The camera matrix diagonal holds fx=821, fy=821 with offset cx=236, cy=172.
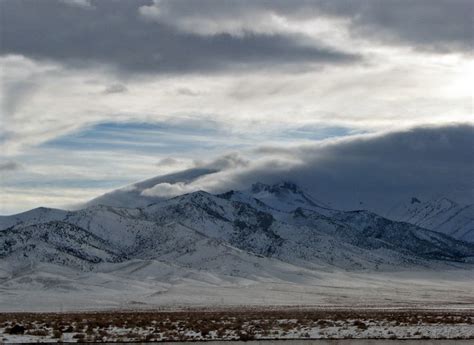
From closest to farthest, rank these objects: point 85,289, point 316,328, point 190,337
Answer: point 190,337 → point 316,328 → point 85,289

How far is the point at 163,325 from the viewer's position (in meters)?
55.2

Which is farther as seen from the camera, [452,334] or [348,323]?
[348,323]

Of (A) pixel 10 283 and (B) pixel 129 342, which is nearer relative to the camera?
(B) pixel 129 342

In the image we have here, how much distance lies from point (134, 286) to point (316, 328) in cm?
12163

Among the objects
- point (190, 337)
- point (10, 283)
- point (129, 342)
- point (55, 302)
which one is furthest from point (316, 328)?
point (10, 283)

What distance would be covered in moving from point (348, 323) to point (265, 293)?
107m

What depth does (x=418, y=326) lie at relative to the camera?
5522cm

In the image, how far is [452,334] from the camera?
49.4 m

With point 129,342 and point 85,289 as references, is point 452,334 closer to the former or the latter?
point 129,342

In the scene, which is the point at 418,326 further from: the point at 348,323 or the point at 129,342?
the point at 129,342

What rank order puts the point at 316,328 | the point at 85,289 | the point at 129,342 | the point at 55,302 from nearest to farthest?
the point at 129,342, the point at 316,328, the point at 55,302, the point at 85,289

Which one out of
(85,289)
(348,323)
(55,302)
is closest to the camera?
(348,323)

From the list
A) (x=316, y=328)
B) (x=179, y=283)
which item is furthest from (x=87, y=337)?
(x=179, y=283)

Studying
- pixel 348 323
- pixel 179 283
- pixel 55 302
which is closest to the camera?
pixel 348 323
